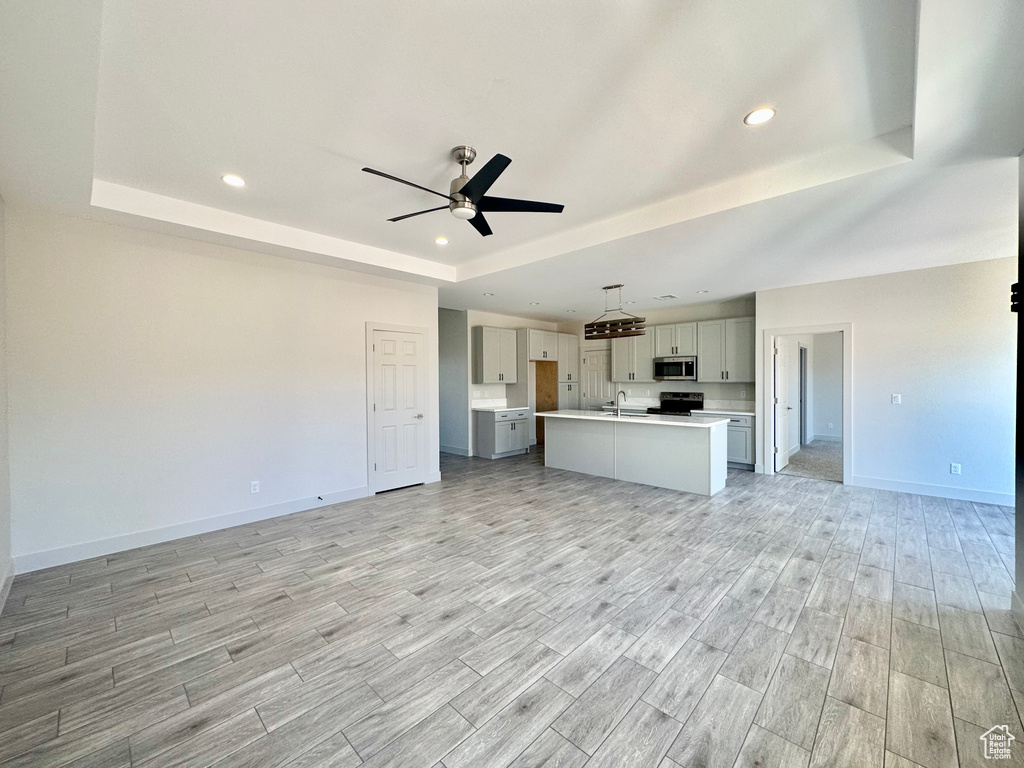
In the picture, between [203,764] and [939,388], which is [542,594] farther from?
[939,388]

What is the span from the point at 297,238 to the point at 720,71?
3793mm

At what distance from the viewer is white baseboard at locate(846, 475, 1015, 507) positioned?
14.3 feet

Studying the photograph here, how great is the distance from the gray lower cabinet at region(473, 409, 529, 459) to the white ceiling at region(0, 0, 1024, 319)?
13.5 feet

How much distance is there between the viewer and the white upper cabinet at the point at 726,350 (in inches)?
251

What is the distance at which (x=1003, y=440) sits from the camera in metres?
4.30

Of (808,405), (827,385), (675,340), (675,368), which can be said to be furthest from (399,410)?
(827,385)

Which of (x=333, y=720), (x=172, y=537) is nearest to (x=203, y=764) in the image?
(x=333, y=720)

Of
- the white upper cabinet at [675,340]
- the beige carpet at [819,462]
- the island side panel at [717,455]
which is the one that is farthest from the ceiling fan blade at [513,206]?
the beige carpet at [819,462]

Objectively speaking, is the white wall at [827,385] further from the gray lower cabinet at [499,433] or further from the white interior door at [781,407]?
the gray lower cabinet at [499,433]

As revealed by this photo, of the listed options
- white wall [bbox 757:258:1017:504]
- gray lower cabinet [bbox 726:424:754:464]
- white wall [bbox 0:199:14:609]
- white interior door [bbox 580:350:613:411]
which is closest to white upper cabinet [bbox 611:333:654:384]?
white interior door [bbox 580:350:613:411]

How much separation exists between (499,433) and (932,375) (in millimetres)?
5934

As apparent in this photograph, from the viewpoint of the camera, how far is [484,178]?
2.32 metres

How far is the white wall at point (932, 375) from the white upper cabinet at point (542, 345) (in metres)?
4.46

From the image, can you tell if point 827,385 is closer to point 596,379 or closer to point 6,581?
point 596,379
